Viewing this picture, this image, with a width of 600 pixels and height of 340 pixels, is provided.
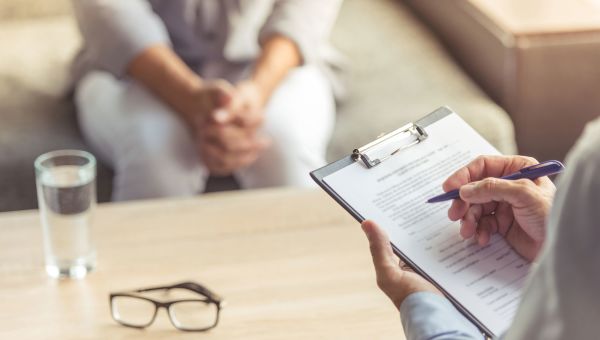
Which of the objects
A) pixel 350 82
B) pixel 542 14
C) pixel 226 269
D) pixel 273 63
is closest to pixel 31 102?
pixel 273 63

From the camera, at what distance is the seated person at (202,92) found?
1.85 meters

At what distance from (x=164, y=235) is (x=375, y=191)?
1.59 ft

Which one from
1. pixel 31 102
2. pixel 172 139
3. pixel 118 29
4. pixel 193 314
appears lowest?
pixel 193 314

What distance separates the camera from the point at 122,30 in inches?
75.4

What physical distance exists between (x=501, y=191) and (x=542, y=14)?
126 centimetres

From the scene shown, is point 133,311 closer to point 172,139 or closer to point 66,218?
point 66,218

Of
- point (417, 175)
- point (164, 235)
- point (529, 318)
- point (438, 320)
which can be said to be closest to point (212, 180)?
point (164, 235)

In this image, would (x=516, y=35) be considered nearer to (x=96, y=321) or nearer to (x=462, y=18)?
(x=462, y=18)

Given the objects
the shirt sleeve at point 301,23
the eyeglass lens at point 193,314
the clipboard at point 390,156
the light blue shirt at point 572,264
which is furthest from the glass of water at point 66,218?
the light blue shirt at point 572,264

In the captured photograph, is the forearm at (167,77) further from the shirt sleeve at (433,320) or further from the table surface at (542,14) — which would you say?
the shirt sleeve at (433,320)

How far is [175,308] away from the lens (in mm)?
1247

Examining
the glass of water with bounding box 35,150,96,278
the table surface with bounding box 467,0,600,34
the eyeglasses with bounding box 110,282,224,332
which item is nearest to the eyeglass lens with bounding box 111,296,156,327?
the eyeglasses with bounding box 110,282,224,332

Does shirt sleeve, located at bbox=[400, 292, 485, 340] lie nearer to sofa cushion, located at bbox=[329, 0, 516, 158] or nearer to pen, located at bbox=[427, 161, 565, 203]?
pen, located at bbox=[427, 161, 565, 203]

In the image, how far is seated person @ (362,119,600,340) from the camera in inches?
20.3
